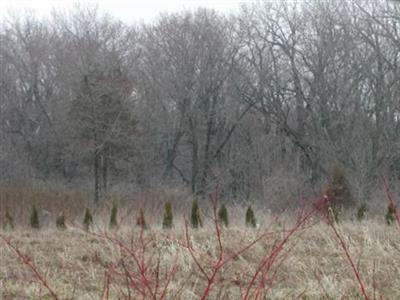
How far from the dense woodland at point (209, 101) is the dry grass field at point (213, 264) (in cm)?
1559

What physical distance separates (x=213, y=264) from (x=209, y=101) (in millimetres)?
27157

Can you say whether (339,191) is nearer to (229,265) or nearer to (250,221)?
Answer: (250,221)

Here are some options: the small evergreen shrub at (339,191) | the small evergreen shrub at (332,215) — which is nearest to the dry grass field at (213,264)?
the small evergreen shrub at (332,215)

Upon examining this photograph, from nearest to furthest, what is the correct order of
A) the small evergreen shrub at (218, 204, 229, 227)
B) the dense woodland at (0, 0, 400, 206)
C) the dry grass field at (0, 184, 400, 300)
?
the dry grass field at (0, 184, 400, 300) < the small evergreen shrub at (218, 204, 229, 227) < the dense woodland at (0, 0, 400, 206)

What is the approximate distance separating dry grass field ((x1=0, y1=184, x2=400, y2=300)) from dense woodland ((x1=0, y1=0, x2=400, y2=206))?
614 inches

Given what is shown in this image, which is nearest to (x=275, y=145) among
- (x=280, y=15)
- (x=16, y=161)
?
(x=280, y=15)

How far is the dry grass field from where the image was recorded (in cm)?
548

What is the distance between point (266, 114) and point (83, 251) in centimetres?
2401

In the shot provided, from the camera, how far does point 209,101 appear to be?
33406mm

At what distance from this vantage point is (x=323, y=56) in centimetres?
2875

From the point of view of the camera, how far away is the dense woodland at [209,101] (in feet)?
88.5

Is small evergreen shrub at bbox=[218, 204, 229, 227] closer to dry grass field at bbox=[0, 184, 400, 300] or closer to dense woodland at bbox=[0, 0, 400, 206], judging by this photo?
dry grass field at bbox=[0, 184, 400, 300]

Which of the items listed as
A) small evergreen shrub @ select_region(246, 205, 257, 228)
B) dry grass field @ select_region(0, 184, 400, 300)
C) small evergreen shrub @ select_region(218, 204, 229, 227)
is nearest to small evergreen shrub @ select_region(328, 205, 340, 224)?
dry grass field @ select_region(0, 184, 400, 300)

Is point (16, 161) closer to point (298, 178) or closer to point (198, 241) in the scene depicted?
point (298, 178)
